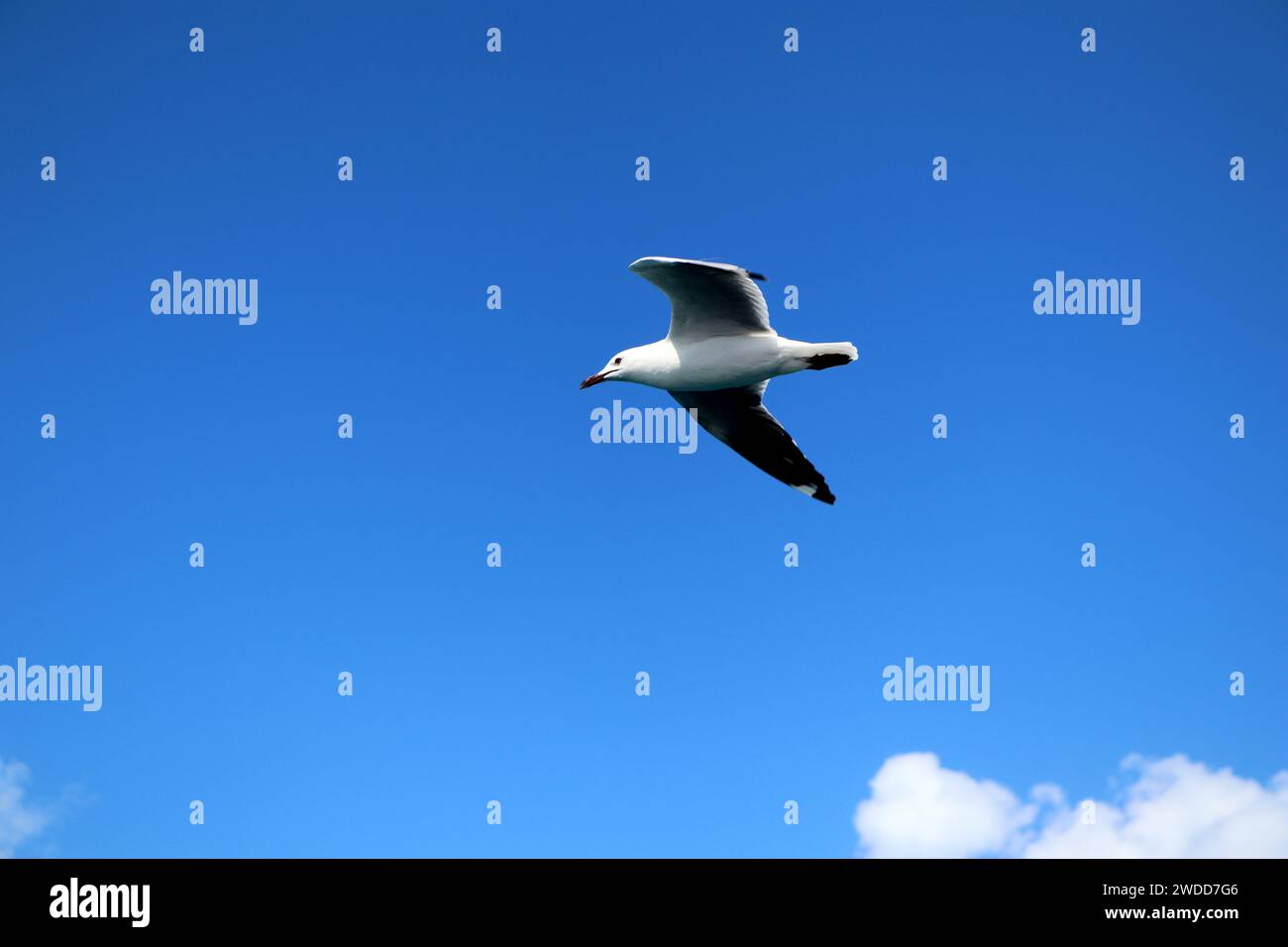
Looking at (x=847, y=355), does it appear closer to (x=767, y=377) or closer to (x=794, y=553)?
(x=767, y=377)

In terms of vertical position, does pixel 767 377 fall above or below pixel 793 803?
above

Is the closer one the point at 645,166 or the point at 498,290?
the point at 645,166

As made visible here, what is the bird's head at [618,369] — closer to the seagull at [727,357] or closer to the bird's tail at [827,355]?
the seagull at [727,357]

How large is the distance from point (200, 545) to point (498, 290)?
470 cm

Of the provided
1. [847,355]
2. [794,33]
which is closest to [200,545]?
[847,355]

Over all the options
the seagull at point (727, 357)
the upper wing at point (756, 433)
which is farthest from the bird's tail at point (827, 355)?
the upper wing at point (756, 433)

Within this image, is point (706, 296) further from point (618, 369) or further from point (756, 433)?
point (756, 433)

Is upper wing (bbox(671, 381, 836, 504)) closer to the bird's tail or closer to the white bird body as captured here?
the white bird body

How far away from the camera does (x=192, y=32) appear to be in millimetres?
11500

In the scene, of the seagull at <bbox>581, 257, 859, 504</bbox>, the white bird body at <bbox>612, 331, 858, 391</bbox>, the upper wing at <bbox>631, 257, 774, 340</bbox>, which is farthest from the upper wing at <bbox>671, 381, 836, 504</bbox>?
the upper wing at <bbox>631, 257, 774, 340</bbox>

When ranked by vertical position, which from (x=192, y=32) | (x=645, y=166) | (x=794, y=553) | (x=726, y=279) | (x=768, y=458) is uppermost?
(x=192, y=32)

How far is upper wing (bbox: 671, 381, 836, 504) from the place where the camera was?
941cm

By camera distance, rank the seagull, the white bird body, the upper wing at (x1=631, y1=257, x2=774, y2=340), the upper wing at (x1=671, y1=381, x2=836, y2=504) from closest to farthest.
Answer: the upper wing at (x1=631, y1=257, x2=774, y2=340), the seagull, the white bird body, the upper wing at (x1=671, y1=381, x2=836, y2=504)
